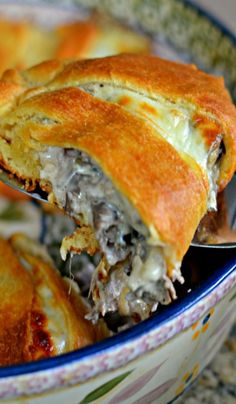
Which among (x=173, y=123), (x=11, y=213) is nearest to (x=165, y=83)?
(x=173, y=123)

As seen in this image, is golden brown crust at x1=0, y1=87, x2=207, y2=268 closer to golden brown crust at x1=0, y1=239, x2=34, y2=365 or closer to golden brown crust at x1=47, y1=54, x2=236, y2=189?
golden brown crust at x1=47, y1=54, x2=236, y2=189

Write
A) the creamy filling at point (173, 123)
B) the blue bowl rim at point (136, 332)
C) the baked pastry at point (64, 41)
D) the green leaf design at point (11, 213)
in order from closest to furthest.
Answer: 1. the blue bowl rim at point (136, 332)
2. the creamy filling at point (173, 123)
3. the green leaf design at point (11, 213)
4. the baked pastry at point (64, 41)

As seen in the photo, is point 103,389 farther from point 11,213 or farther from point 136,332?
point 11,213

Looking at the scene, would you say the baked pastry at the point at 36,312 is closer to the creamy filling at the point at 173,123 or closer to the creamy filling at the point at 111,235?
the creamy filling at the point at 111,235

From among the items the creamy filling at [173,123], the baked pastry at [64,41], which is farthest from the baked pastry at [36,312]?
the baked pastry at [64,41]

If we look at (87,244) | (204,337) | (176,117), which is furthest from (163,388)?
(176,117)
